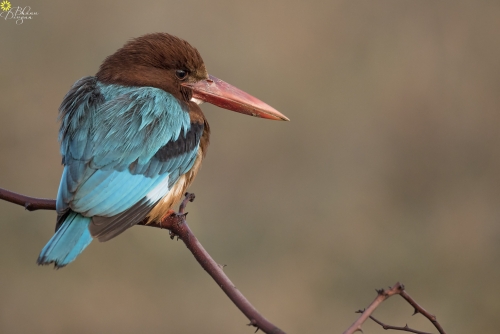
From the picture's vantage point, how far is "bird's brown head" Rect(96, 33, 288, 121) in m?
2.73

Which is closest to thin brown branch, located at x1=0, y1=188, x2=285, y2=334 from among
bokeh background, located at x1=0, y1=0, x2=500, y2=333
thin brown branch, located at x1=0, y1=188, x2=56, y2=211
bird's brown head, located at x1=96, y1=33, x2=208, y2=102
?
thin brown branch, located at x1=0, y1=188, x2=56, y2=211

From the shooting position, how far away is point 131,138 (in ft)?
7.90

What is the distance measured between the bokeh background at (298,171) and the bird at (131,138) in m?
1.68

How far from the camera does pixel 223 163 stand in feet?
15.5

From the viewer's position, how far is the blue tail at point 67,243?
203 centimetres

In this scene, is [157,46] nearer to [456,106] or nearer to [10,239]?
[10,239]

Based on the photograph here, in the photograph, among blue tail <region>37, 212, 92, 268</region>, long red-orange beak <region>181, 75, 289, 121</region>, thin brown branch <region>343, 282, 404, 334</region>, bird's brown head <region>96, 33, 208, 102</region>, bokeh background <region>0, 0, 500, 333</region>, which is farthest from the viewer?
bokeh background <region>0, 0, 500, 333</region>

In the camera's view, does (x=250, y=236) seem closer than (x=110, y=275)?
No

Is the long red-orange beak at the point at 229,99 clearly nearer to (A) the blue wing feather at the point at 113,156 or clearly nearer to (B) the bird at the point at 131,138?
(B) the bird at the point at 131,138

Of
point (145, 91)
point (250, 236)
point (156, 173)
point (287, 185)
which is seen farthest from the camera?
point (287, 185)

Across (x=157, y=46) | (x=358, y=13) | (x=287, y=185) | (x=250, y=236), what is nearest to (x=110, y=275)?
(x=250, y=236)

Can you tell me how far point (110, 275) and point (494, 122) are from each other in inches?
116

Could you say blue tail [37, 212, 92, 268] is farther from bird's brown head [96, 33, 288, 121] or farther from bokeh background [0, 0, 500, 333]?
bokeh background [0, 0, 500, 333]

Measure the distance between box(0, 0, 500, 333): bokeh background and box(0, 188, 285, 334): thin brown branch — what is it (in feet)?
6.17
